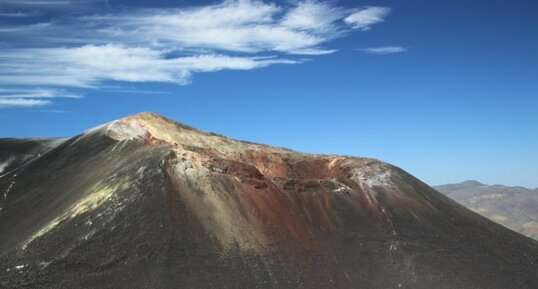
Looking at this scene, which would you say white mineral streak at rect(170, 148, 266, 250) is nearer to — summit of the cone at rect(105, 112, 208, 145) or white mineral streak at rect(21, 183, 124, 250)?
summit of the cone at rect(105, 112, 208, 145)

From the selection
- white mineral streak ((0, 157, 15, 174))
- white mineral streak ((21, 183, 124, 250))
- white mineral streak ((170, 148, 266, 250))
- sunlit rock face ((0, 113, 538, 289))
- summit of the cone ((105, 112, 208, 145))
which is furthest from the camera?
white mineral streak ((0, 157, 15, 174))

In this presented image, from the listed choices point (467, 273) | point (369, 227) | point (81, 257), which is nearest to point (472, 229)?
point (467, 273)

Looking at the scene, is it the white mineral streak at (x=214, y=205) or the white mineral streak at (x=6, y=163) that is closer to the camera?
the white mineral streak at (x=214, y=205)

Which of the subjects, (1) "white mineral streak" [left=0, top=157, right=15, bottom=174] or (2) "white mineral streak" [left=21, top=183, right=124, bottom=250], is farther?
(1) "white mineral streak" [left=0, top=157, right=15, bottom=174]

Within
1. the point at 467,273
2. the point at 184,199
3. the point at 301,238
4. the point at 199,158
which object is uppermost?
the point at 199,158

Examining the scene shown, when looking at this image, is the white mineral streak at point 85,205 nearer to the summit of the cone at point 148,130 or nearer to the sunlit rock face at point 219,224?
the sunlit rock face at point 219,224

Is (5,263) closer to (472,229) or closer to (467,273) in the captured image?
(467,273)

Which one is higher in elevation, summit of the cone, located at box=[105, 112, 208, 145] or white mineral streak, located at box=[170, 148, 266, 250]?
summit of the cone, located at box=[105, 112, 208, 145]

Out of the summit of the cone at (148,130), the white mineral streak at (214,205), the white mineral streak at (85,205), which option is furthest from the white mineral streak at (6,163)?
the white mineral streak at (214,205)

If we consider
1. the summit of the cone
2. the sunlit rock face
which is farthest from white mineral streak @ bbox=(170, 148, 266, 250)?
the summit of the cone
